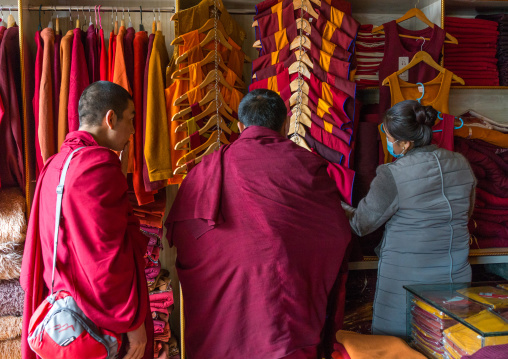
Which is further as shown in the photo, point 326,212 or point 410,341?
point 326,212

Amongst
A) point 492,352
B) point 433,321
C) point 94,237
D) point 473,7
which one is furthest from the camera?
point 473,7

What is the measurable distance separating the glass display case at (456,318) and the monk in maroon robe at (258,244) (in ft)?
1.39

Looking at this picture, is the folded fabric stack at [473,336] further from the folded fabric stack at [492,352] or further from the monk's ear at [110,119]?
the monk's ear at [110,119]

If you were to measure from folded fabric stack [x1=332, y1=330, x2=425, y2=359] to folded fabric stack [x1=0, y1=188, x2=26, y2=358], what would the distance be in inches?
72.8

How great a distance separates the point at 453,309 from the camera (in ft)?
4.92

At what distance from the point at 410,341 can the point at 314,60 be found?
1800mm

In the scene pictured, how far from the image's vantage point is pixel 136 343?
63.8 inches

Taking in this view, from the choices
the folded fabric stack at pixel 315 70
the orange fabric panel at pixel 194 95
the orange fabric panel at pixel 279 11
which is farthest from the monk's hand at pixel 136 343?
the orange fabric panel at pixel 279 11

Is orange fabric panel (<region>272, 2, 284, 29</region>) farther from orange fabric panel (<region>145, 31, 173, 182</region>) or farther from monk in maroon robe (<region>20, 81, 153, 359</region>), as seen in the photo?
monk in maroon robe (<region>20, 81, 153, 359</region>)

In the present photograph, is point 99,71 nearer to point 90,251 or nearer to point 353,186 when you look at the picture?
point 90,251

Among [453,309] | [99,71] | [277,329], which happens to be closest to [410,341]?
[453,309]

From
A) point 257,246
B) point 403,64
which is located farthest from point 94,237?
point 403,64

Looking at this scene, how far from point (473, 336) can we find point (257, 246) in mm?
846

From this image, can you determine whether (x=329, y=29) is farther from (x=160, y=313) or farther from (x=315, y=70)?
(x=160, y=313)
